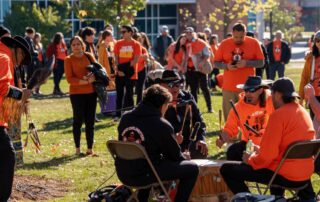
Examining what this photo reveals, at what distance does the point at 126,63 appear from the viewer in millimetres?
14898

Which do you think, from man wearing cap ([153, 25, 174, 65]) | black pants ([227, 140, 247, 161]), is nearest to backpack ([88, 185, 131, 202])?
black pants ([227, 140, 247, 161])

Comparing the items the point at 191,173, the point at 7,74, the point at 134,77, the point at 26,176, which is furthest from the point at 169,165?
the point at 134,77

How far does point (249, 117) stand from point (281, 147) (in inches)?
67.5

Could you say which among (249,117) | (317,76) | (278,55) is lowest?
(278,55)

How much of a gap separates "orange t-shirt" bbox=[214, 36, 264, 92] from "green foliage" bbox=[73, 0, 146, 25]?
40.8 ft

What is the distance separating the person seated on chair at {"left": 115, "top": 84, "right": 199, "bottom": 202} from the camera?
23.6 ft

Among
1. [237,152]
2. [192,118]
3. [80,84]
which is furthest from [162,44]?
[237,152]

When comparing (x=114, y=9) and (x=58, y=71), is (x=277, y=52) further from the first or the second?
(x=58, y=71)

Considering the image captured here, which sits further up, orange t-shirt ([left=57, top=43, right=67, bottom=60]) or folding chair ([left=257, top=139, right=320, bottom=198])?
folding chair ([left=257, top=139, right=320, bottom=198])

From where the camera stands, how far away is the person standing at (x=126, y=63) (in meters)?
14.9

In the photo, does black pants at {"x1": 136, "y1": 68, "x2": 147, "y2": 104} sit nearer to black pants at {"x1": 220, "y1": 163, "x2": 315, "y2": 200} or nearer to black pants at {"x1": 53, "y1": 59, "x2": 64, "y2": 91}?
black pants at {"x1": 53, "y1": 59, "x2": 64, "y2": 91}

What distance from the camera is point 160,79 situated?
8.87m

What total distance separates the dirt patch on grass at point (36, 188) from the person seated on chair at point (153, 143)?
6.37 feet

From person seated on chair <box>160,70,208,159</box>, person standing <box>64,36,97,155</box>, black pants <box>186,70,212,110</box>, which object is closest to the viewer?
person seated on chair <box>160,70,208,159</box>
